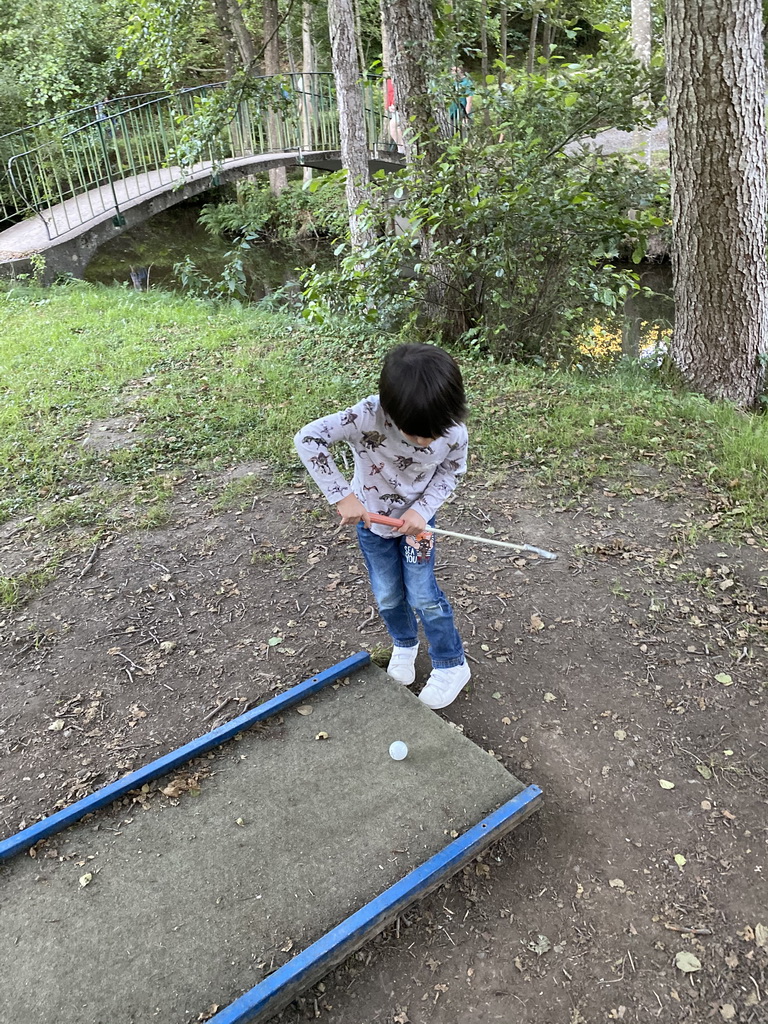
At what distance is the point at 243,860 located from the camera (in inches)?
88.5

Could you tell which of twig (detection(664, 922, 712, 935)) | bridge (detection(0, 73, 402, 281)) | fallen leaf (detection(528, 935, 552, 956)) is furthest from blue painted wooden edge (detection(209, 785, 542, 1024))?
bridge (detection(0, 73, 402, 281))

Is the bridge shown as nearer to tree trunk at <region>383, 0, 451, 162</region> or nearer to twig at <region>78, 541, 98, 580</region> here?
tree trunk at <region>383, 0, 451, 162</region>

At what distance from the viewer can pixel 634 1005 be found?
6.17ft

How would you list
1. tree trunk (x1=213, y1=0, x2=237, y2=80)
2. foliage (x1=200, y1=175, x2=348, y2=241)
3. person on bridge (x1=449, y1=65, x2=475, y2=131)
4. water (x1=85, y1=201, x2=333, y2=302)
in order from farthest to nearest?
foliage (x1=200, y1=175, x2=348, y2=241) → tree trunk (x1=213, y1=0, x2=237, y2=80) → water (x1=85, y1=201, x2=333, y2=302) → person on bridge (x1=449, y1=65, x2=475, y2=131)

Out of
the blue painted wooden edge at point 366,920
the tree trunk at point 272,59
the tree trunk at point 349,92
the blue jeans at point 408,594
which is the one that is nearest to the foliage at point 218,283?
the tree trunk at point 349,92

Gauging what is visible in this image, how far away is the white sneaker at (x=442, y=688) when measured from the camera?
2.84 metres

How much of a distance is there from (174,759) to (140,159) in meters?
12.5

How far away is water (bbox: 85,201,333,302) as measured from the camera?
1228cm

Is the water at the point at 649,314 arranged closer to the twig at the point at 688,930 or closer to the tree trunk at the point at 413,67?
the tree trunk at the point at 413,67

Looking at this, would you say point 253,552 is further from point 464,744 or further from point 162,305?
point 162,305

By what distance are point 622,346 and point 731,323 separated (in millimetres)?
3021

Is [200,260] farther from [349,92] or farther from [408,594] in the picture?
[408,594]

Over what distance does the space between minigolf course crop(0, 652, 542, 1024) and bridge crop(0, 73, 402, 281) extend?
753cm

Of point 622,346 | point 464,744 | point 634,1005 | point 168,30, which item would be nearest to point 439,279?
point 622,346
